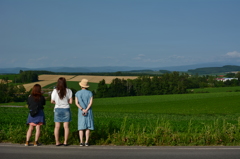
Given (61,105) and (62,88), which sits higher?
(62,88)

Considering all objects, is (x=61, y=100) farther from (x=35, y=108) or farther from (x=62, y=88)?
(x=35, y=108)

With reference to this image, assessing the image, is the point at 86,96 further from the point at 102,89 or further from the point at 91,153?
the point at 102,89

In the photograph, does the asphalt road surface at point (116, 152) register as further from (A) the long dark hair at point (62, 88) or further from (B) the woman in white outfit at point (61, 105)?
(A) the long dark hair at point (62, 88)

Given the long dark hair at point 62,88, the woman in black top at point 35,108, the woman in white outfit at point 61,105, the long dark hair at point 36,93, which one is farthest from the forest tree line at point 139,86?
the long dark hair at point 62,88

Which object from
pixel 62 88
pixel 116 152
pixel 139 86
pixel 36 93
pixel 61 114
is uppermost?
pixel 62 88

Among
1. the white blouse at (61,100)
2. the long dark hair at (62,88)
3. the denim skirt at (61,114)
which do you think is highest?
the long dark hair at (62,88)

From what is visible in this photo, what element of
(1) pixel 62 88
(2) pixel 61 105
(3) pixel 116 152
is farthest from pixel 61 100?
(3) pixel 116 152

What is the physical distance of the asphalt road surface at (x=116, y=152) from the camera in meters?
6.86

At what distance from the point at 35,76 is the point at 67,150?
345ft

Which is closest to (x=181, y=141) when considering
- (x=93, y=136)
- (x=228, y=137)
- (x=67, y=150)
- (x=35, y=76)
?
(x=228, y=137)

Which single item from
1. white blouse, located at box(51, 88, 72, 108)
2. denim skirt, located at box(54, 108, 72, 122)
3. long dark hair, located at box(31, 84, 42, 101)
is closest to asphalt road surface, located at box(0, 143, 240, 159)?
denim skirt, located at box(54, 108, 72, 122)

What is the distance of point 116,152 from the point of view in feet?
23.9

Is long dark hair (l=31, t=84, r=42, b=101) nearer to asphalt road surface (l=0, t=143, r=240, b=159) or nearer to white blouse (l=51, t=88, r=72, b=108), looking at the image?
white blouse (l=51, t=88, r=72, b=108)

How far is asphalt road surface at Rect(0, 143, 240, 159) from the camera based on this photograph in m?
6.86
